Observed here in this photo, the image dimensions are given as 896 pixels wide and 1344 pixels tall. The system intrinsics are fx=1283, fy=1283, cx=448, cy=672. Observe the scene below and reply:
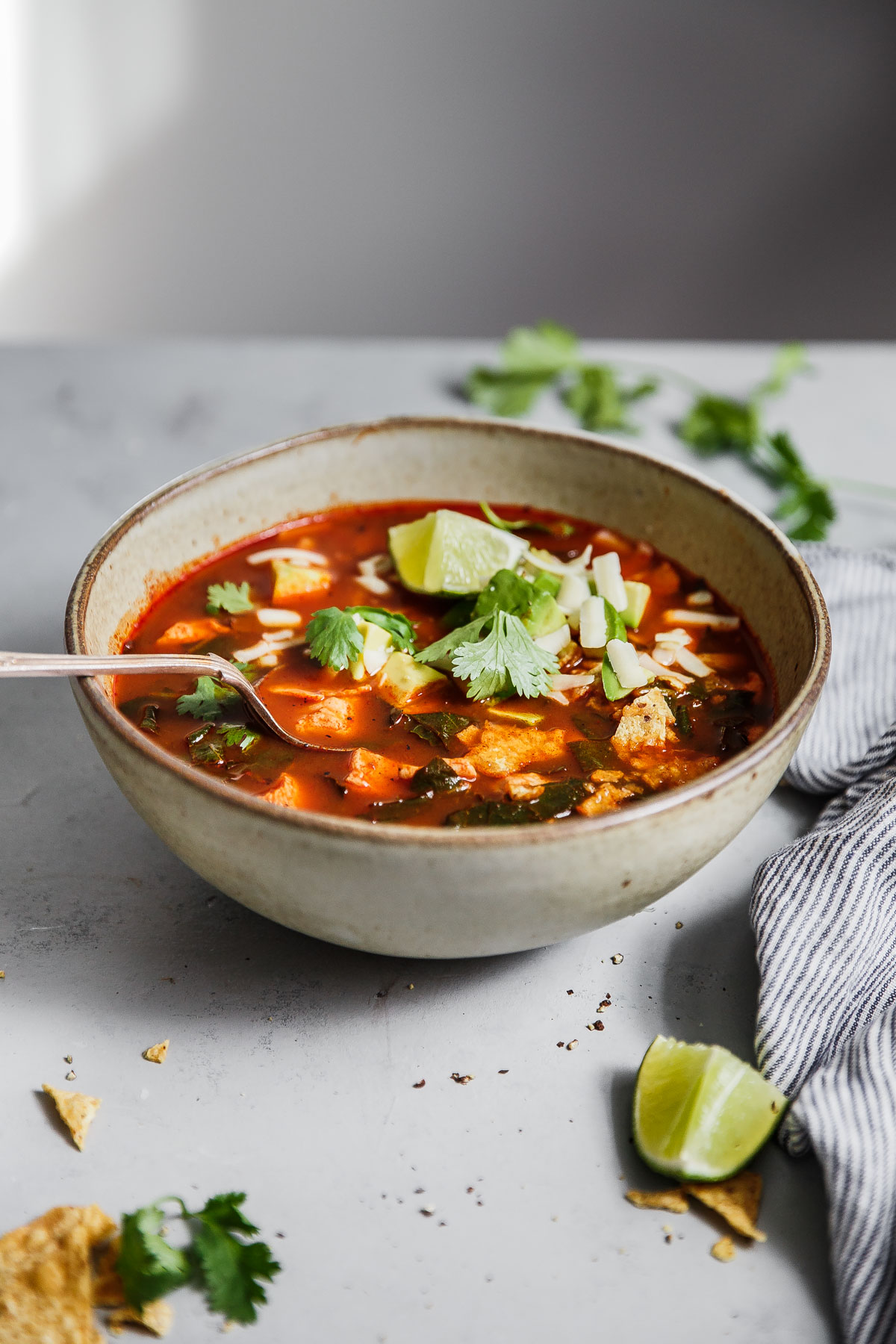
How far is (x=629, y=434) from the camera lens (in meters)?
4.02

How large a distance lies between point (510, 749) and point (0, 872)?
100cm

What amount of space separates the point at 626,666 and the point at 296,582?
2.44 feet

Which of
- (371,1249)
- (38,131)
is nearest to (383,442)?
(371,1249)

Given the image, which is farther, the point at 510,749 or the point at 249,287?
the point at 249,287

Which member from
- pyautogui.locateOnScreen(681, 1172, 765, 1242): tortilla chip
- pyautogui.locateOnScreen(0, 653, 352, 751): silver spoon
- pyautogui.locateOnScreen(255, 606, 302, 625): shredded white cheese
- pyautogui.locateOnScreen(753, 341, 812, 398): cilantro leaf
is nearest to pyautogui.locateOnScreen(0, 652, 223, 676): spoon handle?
pyautogui.locateOnScreen(0, 653, 352, 751): silver spoon

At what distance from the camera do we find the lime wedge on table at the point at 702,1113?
1861 millimetres

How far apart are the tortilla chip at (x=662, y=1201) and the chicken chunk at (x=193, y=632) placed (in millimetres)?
1321

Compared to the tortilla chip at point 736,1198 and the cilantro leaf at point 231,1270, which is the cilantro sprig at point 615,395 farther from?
the cilantro leaf at point 231,1270

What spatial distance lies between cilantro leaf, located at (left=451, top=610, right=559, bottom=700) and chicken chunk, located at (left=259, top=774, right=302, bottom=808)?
0.40 metres

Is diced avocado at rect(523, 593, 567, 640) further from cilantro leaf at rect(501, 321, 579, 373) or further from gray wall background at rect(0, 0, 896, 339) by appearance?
gray wall background at rect(0, 0, 896, 339)

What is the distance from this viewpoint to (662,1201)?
1866mm

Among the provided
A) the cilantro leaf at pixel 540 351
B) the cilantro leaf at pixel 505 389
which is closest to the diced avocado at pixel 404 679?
the cilantro leaf at pixel 505 389

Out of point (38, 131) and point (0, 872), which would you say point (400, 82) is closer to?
point (38, 131)

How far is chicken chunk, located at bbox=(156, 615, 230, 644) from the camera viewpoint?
257cm
